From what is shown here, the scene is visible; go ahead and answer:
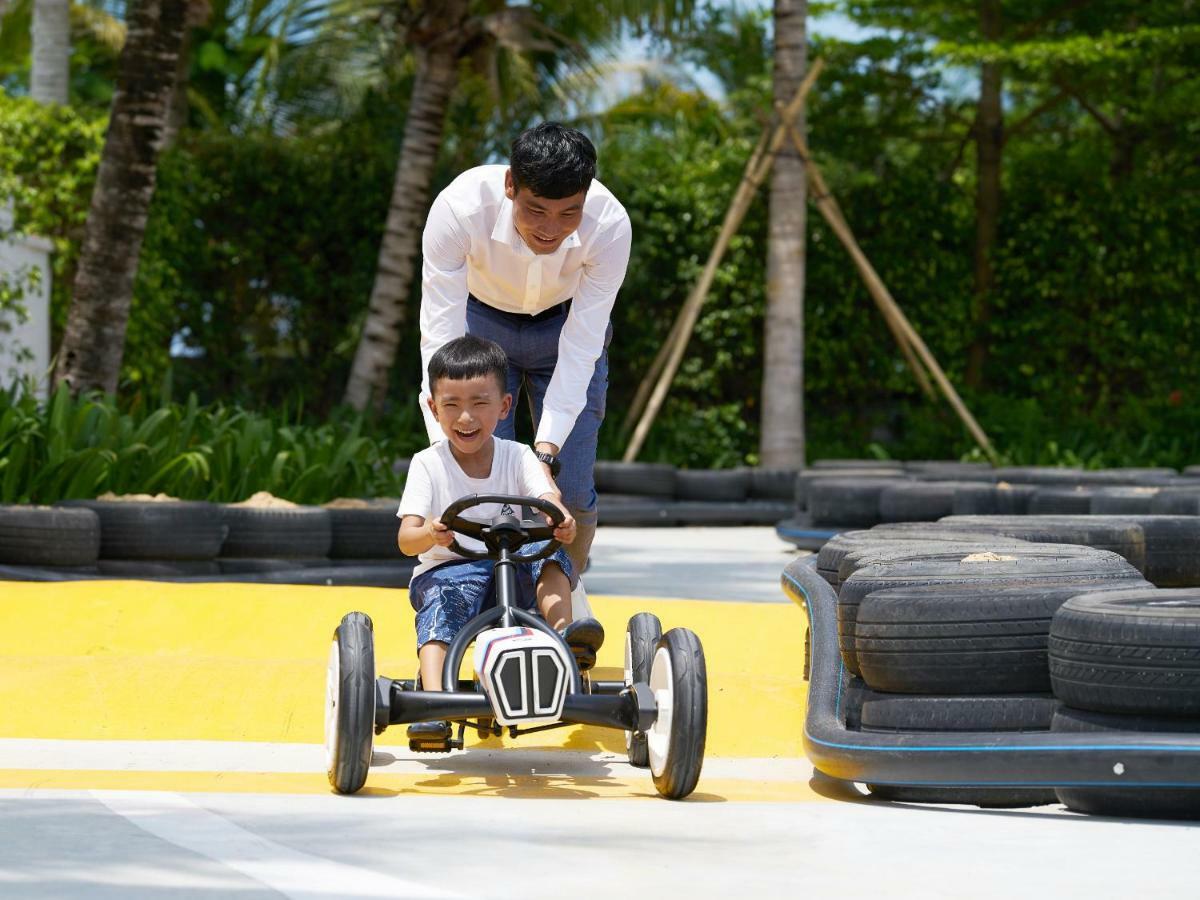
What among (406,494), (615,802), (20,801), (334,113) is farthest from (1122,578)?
(334,113)

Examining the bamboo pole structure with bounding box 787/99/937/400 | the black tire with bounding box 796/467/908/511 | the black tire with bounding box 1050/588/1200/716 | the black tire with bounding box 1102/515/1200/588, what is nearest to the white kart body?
the black tire with bounding box 1050/588/1200/716

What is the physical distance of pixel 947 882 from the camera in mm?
2850

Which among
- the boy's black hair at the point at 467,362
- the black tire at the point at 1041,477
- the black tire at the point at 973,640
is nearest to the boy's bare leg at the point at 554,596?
the boy's black hair at the point at 467,362

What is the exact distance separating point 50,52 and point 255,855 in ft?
47.2

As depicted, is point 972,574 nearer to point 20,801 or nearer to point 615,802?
point 615,802

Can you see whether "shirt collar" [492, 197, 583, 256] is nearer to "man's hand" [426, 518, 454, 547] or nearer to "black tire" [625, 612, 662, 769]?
"man's hand" [426, 518, 454, 547]

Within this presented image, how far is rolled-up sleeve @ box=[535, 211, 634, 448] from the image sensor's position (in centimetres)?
451

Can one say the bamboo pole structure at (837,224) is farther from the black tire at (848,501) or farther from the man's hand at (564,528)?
the man's hand at (564,528)

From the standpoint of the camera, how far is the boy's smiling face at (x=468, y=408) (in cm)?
408

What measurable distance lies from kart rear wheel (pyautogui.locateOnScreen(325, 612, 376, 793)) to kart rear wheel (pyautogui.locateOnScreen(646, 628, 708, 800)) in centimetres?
62

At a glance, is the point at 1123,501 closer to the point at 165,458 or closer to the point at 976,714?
the point at 165,458

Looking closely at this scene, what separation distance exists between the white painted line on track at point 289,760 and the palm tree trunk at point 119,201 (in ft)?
16.8

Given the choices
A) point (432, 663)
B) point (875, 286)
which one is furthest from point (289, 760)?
point (875, 286)

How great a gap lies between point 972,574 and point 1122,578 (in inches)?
17.4
